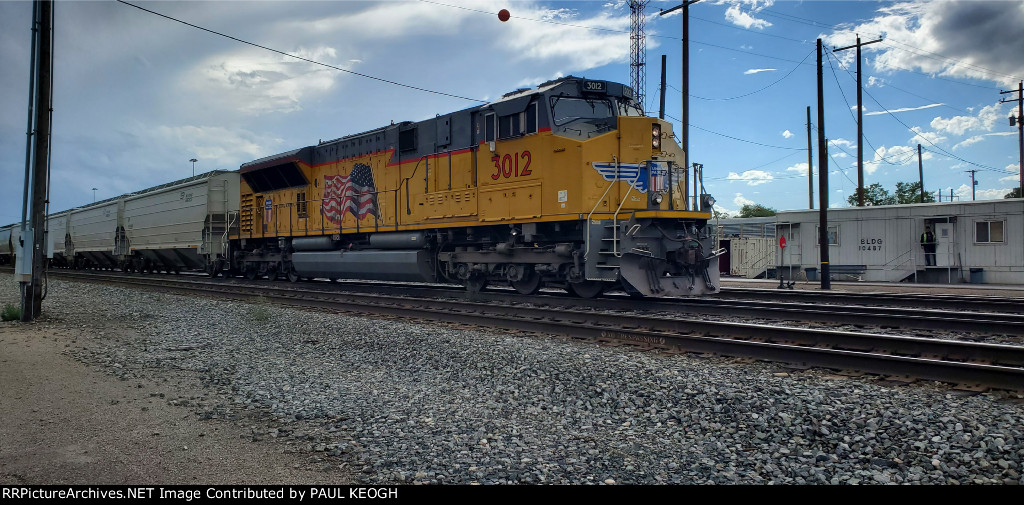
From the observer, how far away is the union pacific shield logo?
10.0 metres

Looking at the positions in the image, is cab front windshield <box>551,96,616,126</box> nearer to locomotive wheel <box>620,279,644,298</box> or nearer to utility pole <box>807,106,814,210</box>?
locomotive wheel <box>620,279,644,298</box>

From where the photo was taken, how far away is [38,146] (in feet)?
34.4

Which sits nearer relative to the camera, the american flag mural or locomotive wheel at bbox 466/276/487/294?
locomotive wheel at bbox 466/276/487/294

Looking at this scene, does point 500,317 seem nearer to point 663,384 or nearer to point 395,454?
point 663,384

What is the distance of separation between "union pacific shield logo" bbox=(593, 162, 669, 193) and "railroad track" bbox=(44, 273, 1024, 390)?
2509 mm

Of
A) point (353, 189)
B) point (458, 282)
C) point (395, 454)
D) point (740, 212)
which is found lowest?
point (395, 454)

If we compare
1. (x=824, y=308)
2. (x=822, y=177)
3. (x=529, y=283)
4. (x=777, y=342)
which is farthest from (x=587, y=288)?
(x=822, y=177)

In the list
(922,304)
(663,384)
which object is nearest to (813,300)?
(922,304)

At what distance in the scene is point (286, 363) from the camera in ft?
20.8

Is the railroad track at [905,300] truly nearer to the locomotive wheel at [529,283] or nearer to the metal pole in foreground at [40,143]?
the locomotive wheel at [529,283]

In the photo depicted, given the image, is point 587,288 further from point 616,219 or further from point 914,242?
point 914,242

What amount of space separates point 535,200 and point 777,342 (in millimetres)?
4739

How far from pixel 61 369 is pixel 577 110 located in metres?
7.98

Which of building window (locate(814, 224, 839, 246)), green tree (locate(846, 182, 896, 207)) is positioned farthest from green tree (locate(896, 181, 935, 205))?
building window (locate(814, 224, 839, 246))
